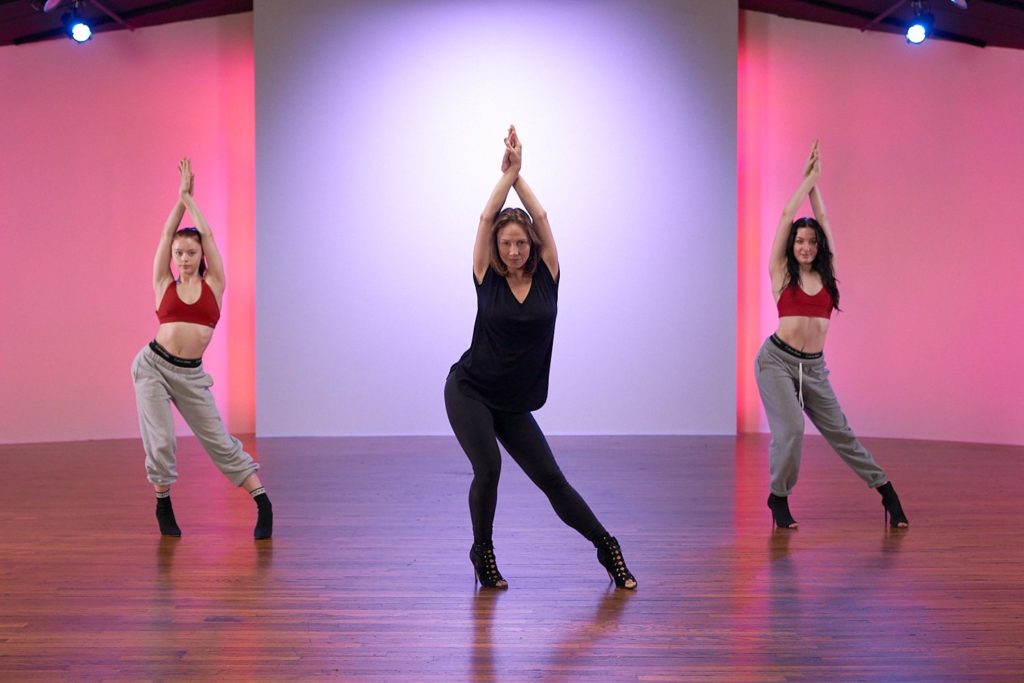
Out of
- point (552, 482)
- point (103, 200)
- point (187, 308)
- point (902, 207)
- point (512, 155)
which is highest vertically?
point (103, 200)

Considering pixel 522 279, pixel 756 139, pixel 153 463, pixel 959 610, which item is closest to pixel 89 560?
pixel 153 463

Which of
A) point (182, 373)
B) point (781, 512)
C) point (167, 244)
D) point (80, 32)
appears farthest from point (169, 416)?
point (80, 32)

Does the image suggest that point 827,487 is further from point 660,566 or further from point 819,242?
point 660,566

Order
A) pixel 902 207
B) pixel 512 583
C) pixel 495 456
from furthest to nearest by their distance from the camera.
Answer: pixel 902 207 → pixel 512 583 → pixel 495 456

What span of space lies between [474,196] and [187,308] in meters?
4.35

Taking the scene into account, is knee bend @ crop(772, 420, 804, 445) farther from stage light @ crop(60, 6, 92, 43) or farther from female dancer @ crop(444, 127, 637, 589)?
stage light @ crop(60, 6, 92, 43)

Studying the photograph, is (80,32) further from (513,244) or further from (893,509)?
(893,509)

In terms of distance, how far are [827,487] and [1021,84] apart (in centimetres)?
378

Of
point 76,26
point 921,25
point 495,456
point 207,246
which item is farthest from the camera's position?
point 76,26

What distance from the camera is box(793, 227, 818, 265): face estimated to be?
15.8 ft

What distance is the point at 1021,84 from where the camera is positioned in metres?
7.91

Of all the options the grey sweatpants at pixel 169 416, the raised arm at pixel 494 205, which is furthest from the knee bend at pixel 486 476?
the grey sweatpants at pixel 169 416

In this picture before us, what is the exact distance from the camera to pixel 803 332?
4.85m

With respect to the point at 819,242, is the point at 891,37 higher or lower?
higher
